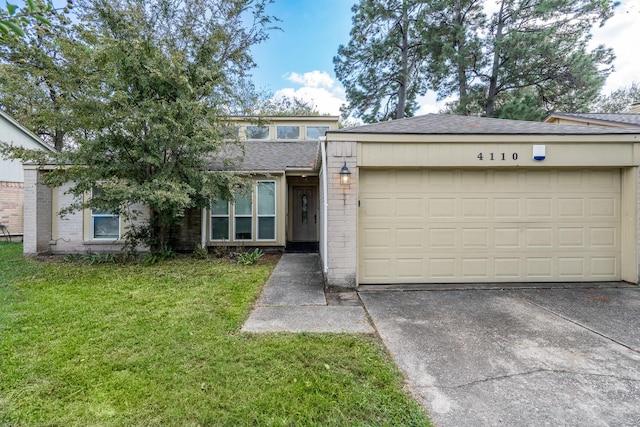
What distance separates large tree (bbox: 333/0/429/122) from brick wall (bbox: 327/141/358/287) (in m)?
12.9

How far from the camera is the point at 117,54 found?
6.64m

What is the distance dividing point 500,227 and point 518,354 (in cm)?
316

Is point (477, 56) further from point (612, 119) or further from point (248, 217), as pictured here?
point (248, 217)

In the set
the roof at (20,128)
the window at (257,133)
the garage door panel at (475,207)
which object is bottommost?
the garage door panel at (475,207)

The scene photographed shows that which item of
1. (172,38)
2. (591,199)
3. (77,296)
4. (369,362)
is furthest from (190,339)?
(172,38)

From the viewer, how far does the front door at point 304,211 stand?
11.1 m

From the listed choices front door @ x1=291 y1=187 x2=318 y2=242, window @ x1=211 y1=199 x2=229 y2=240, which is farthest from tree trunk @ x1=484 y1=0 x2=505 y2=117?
window @ x1=211 y1=199 x2=229 y2=240

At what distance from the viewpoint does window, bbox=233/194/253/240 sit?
9336mm

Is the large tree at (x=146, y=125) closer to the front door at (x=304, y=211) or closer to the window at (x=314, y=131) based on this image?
the front door at (x=304, y=211)

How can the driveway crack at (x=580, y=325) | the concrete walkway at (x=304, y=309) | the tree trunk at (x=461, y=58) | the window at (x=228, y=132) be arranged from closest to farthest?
the driveway crack at (x=580, y=325) → the concrete walkway at (x=304, y=309) → the window at (x=228, y=132) → the tree trunk at (x=461, y=58)

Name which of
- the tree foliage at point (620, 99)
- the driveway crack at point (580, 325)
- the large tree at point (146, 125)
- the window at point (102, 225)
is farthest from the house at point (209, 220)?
the tree foliage at point (620, 99)

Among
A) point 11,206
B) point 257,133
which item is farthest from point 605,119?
point 11,206

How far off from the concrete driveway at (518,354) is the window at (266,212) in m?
5.12

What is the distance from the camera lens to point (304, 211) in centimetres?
1113
